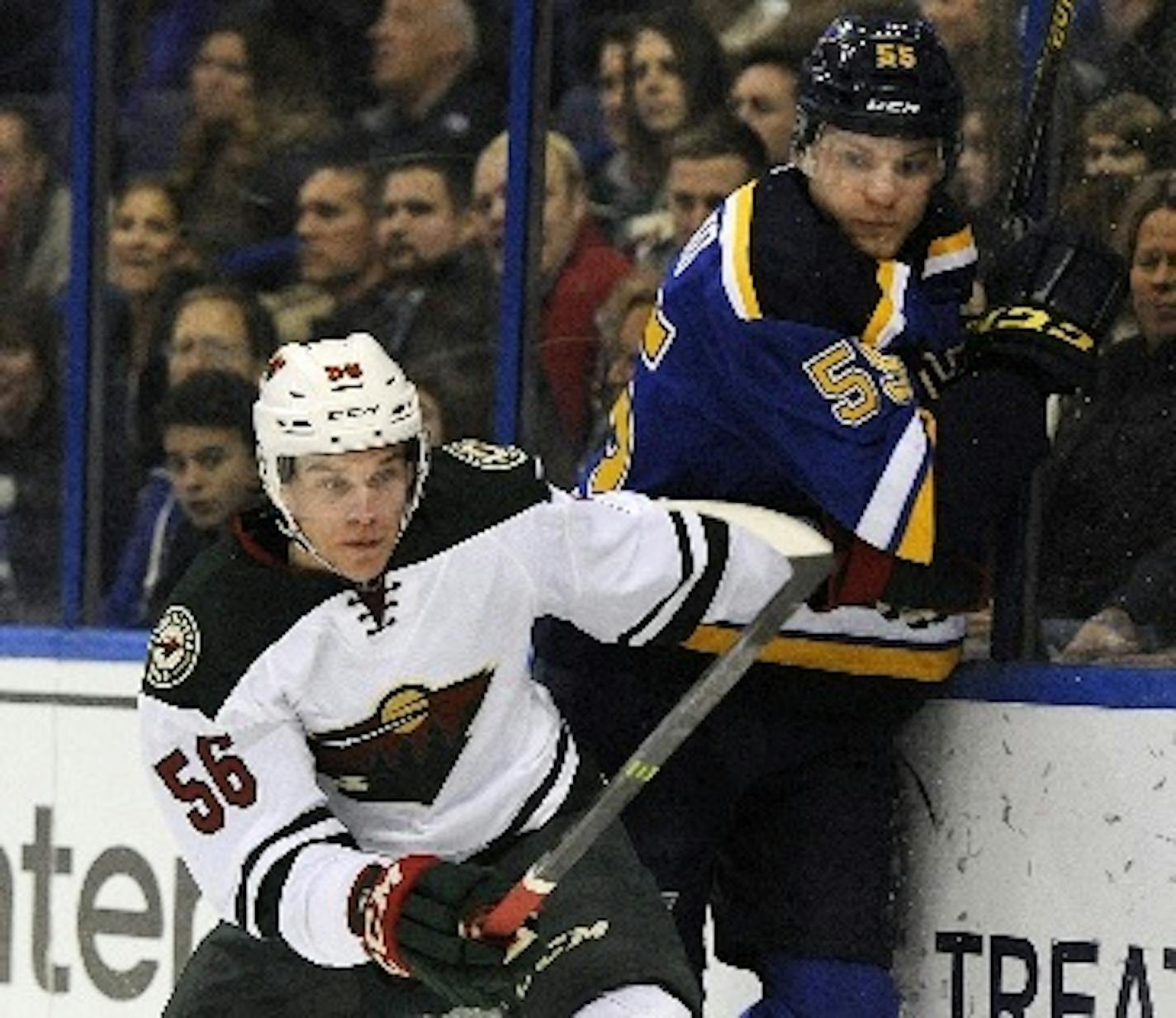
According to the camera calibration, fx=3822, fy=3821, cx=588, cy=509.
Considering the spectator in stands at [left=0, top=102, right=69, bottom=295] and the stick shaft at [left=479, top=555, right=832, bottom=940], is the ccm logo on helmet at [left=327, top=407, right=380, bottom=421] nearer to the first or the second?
the stick shaft at [left=479, top=555, right=832, bottom=940]

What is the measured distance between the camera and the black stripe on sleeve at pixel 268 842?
4031mm

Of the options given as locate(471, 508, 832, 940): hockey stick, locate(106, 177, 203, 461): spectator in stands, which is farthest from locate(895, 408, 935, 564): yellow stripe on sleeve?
locate(106, 177, 203, 461): spectator in stands

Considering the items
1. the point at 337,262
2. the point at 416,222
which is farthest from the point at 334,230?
the point at 416,222

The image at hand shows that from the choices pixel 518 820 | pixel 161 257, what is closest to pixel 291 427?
pixel 518 820

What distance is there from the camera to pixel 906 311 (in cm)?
415

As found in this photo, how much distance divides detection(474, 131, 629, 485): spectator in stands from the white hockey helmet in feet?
2.64

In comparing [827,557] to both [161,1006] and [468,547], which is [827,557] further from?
[161,1006]

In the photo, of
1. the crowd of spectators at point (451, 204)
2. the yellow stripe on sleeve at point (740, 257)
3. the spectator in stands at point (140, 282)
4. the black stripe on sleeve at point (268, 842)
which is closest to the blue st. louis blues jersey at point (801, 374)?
the yellow stripe on sleeve at point (740, 257)

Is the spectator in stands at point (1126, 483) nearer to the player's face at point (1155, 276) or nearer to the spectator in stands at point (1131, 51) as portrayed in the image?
the player's face at point (1155, 276)

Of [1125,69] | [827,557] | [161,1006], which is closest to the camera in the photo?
[827,557]

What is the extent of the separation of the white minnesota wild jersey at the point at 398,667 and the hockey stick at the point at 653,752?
172mm

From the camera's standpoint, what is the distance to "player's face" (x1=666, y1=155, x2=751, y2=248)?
4672 millimetres

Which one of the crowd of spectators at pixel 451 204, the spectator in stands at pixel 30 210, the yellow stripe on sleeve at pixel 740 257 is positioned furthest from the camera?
the spectator in stands at pixel 30 210

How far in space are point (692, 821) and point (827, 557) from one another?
511 millimetres
